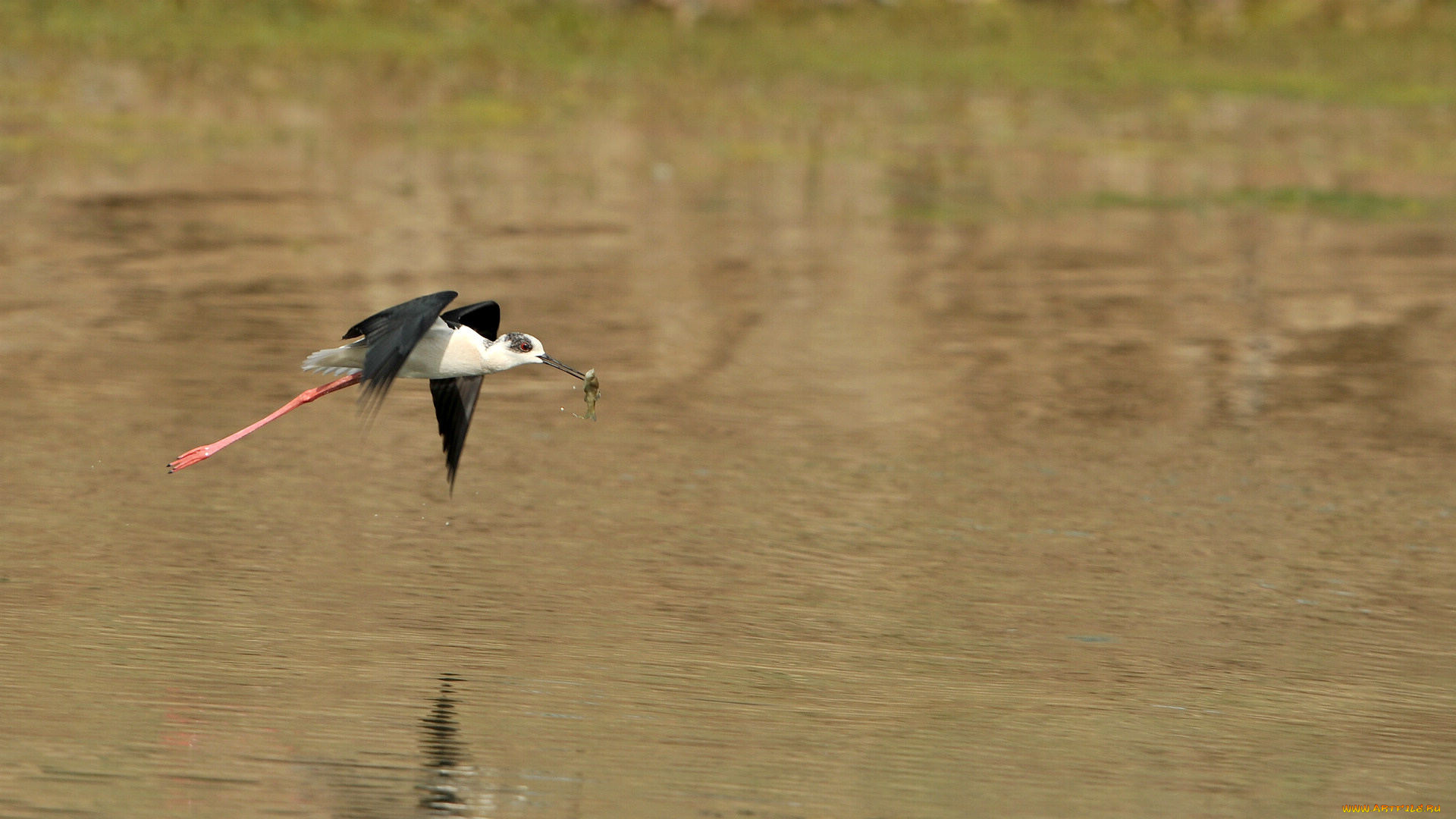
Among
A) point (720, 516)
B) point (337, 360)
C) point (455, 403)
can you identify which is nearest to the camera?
point (337, 360)

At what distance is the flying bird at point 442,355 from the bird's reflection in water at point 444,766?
4.14ft

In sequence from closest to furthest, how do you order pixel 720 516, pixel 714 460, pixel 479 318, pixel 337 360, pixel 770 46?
pixel 337 360, pixel 479 318, pixel 720 516, pixel 714 460, pixel 770 46

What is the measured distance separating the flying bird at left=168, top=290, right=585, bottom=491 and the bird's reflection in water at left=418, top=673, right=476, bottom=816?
4.14 ft

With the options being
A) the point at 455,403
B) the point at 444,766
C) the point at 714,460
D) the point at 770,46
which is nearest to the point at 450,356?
the point at 455,403

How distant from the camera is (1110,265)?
15625 millimetres

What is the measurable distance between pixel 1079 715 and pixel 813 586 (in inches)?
58.9

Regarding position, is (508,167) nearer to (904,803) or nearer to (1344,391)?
(1344,391)

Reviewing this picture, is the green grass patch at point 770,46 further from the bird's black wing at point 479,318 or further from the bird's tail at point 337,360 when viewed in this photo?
the bird's tail at point 337,360

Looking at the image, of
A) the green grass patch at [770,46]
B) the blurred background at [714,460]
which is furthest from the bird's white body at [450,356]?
the green grass patch at [770,46]

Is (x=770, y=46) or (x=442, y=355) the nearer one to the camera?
(x=442, y=355)

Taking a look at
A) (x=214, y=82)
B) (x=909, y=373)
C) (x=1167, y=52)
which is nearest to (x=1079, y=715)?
(x=909, y=373)

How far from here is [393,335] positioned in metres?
7.38

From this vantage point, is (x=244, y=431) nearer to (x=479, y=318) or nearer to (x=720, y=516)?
(x=479, y=318)

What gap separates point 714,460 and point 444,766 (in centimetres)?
405
